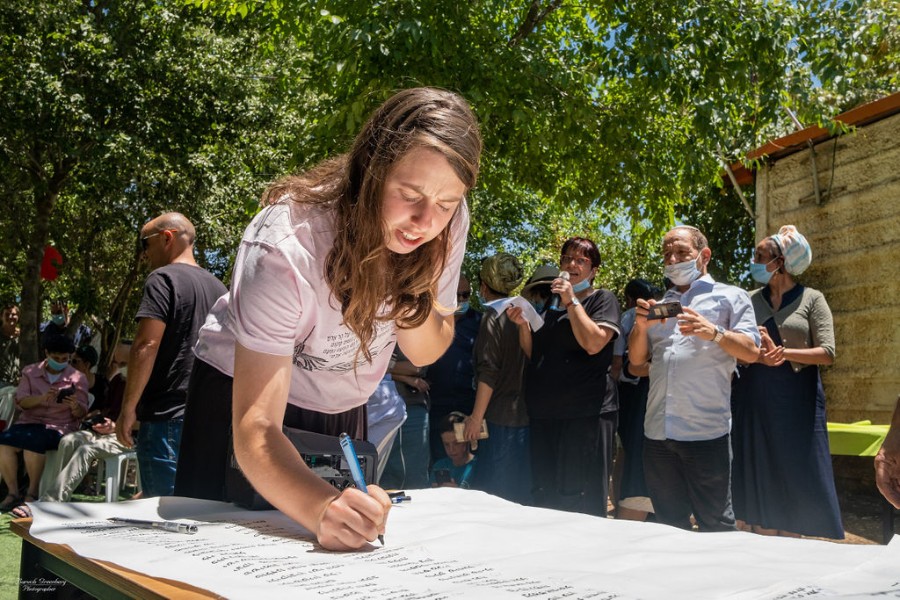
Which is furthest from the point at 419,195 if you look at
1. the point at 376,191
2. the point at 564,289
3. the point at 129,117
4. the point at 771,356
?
the point at 129,117

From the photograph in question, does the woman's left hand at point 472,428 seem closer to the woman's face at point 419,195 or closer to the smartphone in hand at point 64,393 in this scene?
the woman's face at point 419,195

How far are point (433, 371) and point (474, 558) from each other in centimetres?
454

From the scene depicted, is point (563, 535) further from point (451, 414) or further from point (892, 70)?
point (892, 70)

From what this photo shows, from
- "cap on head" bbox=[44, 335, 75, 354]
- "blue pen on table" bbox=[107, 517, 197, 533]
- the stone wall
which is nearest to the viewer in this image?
"blue pen on table" bbox=[107, 517, 197, 533]

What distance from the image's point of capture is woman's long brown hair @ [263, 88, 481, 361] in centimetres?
165

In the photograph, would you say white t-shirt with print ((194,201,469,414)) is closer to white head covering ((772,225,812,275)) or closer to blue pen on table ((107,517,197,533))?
blue pen on table ((107,517,197,533))

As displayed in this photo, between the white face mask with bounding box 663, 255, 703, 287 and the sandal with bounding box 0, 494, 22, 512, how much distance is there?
5.65 metres

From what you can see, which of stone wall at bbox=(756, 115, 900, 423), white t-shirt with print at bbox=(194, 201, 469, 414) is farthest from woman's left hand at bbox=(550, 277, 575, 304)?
stone wall at bbox=(756, 115, 900, 423)

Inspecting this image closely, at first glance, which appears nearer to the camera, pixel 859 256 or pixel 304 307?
pixel 304 307

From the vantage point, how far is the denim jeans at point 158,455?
3973 millimetres

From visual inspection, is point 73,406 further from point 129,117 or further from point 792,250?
point 792,250

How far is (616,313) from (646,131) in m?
3.66

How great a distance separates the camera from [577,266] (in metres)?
5.21

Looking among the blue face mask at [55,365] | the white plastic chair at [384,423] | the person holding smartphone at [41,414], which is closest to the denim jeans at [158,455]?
the white plastic chair at [384,423]
